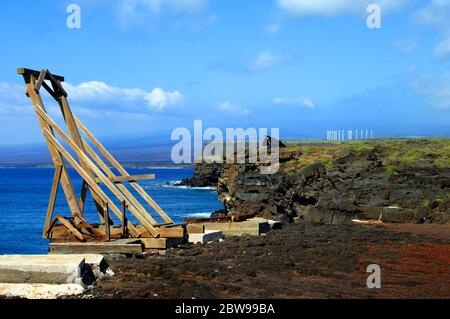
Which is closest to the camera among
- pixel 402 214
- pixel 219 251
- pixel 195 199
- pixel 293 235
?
pixel 219 251

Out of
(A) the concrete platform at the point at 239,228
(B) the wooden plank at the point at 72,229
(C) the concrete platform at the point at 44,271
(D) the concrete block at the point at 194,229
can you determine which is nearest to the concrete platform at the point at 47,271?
(C) the concrete platform at the point at 44,271

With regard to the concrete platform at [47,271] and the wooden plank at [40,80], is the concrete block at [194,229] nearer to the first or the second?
the wooden plank at [40,80]

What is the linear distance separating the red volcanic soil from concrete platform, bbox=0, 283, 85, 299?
1.29ft

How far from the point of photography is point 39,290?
37.4 feet

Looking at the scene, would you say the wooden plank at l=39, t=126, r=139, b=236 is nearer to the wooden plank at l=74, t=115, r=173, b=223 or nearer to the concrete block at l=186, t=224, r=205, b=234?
the wooden plank at l=74, t=115, r=173, b=223

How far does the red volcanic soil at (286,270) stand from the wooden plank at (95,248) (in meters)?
0.46

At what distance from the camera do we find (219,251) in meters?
18.1

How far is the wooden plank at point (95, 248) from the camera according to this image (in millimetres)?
16469

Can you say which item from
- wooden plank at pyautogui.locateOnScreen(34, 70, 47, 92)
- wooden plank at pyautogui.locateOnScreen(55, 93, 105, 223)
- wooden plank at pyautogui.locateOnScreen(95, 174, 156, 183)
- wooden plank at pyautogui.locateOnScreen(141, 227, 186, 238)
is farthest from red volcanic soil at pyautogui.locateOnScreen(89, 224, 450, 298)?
wooden plank at pyautogui.locateOnScreen(34, 70, 47, 92)

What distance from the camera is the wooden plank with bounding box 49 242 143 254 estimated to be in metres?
16.5

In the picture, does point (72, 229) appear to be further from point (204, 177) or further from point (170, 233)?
point (204, 177)
